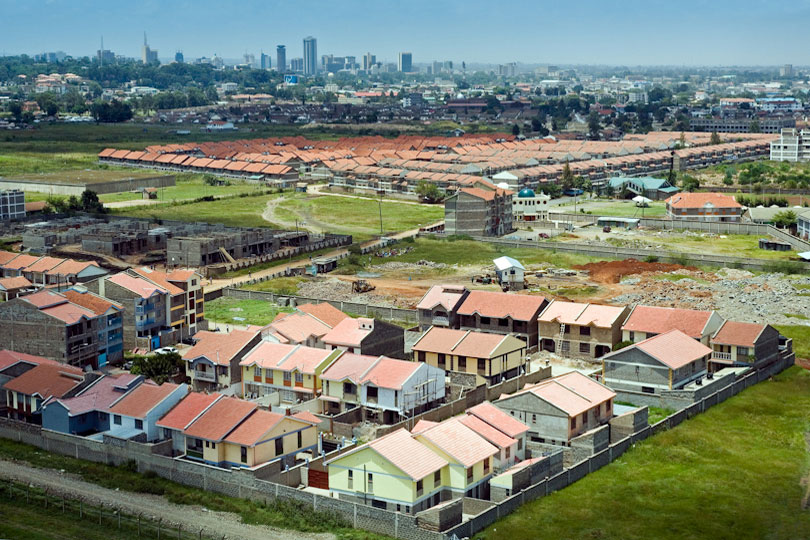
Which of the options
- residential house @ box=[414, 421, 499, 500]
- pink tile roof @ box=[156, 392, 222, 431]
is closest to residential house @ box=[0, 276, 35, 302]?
pink tile roof @ box=[156, 392, 222, 431]

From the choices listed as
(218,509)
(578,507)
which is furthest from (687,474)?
(218,509)

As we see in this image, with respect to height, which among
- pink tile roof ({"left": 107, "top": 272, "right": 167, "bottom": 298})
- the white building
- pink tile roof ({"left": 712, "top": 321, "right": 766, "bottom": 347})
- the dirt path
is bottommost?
the dirt path

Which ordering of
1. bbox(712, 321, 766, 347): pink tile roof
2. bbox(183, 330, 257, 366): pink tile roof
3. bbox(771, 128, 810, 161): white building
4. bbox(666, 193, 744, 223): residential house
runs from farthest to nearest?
bbox(771, 128, 810, 161): white building, bbox(666, 193, 744, 223): residential house, bbox(712, 321, 766, 347): pink tile roof, bbox(183, 330, 257, 366): pink tile roof

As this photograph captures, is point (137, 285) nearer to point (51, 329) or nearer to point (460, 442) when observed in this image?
point (51, 329)

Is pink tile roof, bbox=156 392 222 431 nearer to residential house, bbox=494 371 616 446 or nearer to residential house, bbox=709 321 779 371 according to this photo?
residential house, bbox=494 371 616 446

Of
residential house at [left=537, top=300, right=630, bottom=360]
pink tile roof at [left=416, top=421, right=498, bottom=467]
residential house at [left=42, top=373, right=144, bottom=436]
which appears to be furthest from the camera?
residential house at [left=537, top=300, right=630, bottom=360]

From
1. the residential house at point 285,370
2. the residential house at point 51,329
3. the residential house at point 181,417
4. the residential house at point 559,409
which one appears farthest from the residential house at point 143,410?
the residential house at point 559,409

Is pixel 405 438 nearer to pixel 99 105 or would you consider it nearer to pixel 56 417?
pixel 56 417
